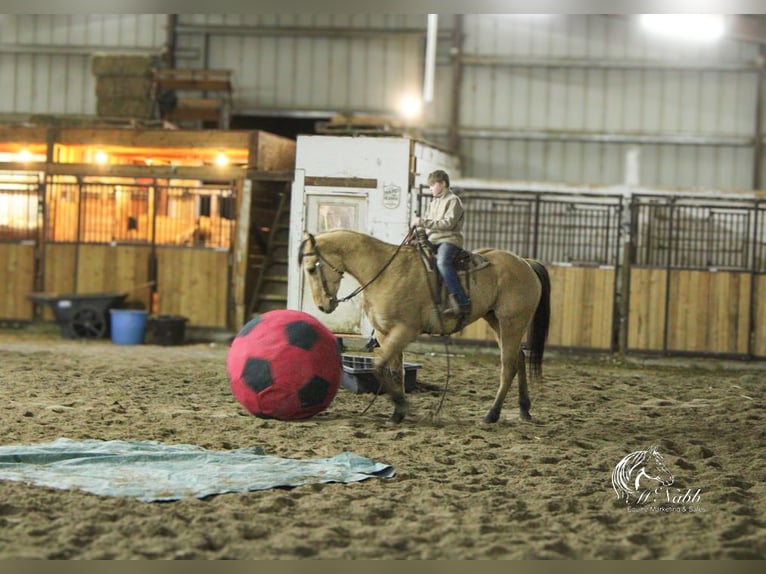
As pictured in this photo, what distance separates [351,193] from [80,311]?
466 centimetres

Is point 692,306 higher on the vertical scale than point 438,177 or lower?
lower

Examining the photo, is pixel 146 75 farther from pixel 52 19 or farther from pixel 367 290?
pixel 367 290

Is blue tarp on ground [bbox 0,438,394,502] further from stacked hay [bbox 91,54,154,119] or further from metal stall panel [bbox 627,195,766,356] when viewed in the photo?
stacked hay [bbox 91,54,154,119]

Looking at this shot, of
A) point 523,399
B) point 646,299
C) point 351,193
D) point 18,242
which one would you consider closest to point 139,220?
point 18,242

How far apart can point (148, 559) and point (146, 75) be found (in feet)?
55.8

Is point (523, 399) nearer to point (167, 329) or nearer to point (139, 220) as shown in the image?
point (167, 329)

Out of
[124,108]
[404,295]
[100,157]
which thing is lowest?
[404,295]

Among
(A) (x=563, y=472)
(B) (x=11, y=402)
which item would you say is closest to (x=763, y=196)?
(A) (x=563, y=472)

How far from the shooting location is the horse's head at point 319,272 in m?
8.28

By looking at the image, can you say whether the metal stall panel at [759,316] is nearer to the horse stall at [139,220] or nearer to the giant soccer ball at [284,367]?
the horse stall at [139,220]

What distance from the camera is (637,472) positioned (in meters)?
6.53

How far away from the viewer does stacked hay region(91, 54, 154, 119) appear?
20.1 m

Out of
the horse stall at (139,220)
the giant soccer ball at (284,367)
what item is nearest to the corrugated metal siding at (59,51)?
the horse stall at (139,220)

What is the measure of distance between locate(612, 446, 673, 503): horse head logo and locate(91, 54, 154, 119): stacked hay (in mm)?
15269
